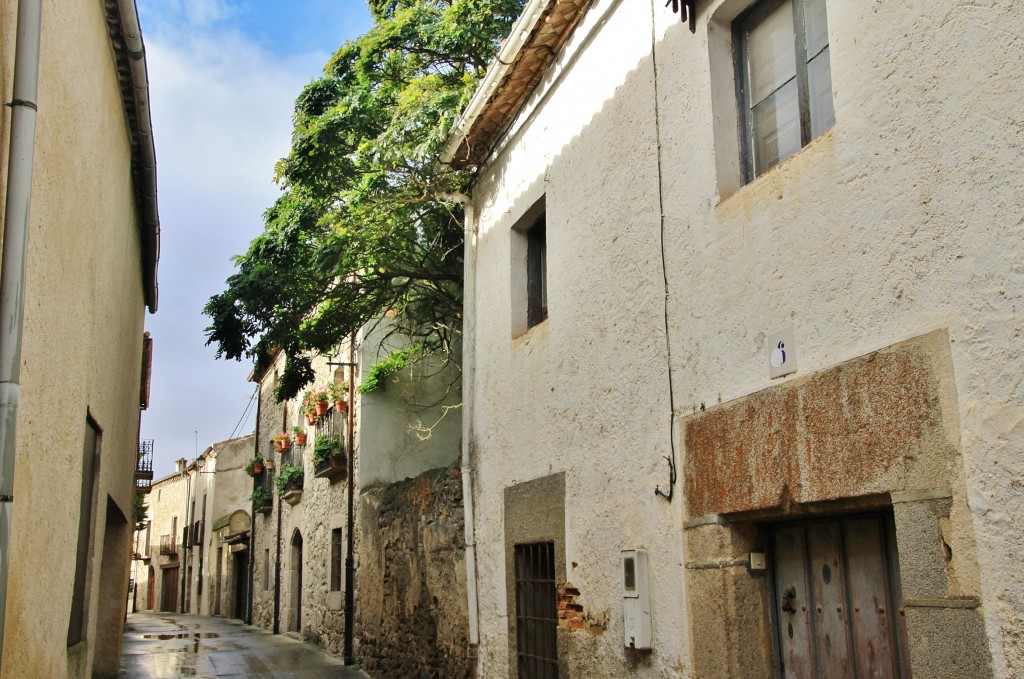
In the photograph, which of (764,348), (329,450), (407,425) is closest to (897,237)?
(764,348)

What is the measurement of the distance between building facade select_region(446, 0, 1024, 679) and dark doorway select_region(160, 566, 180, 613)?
3635cm

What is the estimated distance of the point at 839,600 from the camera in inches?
165

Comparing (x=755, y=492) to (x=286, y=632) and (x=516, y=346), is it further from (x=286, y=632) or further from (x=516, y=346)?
(x=286, y=632)

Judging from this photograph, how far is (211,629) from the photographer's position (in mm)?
22438

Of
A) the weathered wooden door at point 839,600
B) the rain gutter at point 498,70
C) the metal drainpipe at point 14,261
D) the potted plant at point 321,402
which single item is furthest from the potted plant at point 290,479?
the weathered wooden door at point 839,600

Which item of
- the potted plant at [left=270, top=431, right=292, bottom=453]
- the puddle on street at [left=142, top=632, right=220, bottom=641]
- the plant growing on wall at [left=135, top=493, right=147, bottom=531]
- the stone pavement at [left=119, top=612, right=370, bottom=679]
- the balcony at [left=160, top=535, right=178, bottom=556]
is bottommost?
the puddle on street at [left=142, top=632, right=220, bottom=641]

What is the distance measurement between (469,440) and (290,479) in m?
11.0

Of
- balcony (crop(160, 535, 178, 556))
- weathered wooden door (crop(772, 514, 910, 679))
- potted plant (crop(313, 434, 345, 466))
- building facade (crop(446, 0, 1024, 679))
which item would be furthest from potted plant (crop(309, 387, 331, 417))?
balcony (crop(160, 535, 178, 556))

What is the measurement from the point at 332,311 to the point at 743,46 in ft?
23.1

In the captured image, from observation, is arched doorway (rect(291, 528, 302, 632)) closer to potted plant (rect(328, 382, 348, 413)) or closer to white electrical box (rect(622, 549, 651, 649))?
potted plant (rect(328, 382, 348, 413))

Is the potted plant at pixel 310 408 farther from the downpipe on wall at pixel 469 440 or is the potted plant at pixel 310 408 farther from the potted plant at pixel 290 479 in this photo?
the downpipe on wall at pixel 469 440

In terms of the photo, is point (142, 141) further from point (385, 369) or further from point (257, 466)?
point (257, 466)

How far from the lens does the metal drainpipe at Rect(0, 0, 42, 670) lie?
379 cm

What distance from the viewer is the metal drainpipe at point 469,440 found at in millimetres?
7969
